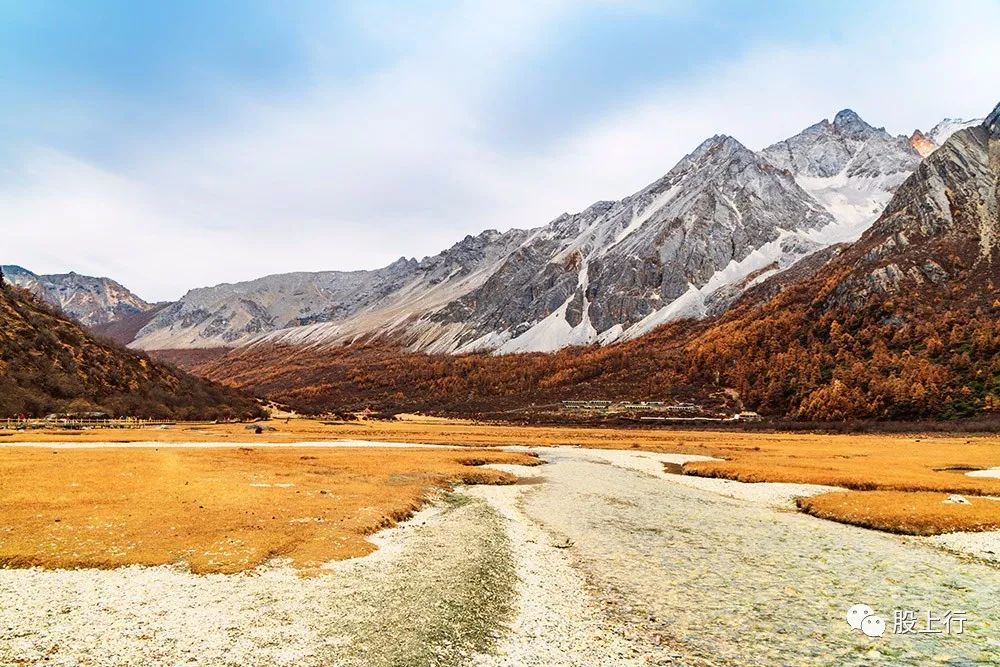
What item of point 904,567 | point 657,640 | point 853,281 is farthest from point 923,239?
point 657,640

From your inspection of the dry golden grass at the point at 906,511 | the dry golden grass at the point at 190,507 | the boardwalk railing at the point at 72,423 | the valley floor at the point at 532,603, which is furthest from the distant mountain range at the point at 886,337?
the dry golden grass at the point at 190,507

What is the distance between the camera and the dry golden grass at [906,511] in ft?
102

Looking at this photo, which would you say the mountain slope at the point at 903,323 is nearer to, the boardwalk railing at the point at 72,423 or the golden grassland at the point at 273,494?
the golden grassland at the point at 273,494

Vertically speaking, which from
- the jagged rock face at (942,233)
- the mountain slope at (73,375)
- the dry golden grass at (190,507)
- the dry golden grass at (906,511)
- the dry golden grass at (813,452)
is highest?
the jagged rock face at (942,233)

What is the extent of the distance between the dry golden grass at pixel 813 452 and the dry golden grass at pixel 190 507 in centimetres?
2610

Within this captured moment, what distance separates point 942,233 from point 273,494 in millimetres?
205494

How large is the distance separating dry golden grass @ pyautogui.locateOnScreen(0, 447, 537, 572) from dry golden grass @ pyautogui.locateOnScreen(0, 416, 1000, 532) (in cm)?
2610

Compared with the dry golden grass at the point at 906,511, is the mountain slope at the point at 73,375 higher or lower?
higher

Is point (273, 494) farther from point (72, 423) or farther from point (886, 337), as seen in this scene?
point (886, 337)

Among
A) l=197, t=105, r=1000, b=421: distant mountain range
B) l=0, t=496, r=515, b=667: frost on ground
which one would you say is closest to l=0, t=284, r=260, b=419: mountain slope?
l=197, t=105, r=1000, b=421: distant mountain range

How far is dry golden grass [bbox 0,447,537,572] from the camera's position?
72.6ft

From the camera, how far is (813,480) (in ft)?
164

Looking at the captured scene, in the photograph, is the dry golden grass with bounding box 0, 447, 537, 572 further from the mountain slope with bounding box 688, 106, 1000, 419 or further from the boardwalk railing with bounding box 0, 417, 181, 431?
the mountain slope with bounding box 688, 106, 1000, 419

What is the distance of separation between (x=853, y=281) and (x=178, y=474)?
186907 millimetres
